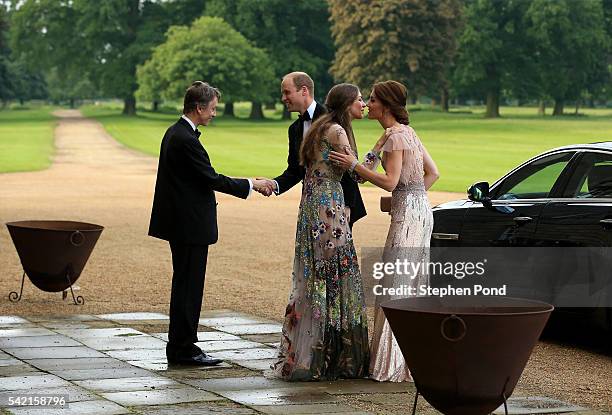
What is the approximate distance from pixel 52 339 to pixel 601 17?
87505mm

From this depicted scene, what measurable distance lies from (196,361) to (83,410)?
1.67 m

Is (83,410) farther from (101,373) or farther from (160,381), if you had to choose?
(101,373)

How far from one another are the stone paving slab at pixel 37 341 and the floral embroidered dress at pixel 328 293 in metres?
2.04

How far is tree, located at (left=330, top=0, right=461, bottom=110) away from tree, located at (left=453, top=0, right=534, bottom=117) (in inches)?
146

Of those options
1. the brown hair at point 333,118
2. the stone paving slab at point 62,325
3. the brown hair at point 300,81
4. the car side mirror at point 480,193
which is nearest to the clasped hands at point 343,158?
the brown hair at point 333,118

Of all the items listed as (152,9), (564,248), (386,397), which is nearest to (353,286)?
(386,397)

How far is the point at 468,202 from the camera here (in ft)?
33.1

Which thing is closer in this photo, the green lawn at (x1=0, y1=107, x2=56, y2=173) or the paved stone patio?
the paved stone patio

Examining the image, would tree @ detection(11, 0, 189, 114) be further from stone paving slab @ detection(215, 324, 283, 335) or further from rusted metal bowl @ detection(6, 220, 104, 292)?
stone paving slab @ detection(215, 324, 283, 335)

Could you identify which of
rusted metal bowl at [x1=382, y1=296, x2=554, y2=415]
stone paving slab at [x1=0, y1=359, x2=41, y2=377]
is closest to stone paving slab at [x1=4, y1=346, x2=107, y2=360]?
stone paving slab at [x1=0, y1=359, x2=41, y2=377]

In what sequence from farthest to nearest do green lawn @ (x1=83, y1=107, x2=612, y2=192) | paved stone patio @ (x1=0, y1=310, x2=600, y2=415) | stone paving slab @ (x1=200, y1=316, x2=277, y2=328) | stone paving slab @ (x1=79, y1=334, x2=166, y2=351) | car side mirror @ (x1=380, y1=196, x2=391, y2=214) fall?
green lawn @ (x1=83, y1=107, x2=612, y2=192), stone paving slab @ (x1=200, y1=316, x2=277, y2=328), stone paving slab @ (x1=79, y1=334, x2=166, y2=351), car side mirror @ (x1=380, y1=196, x2=391, y2=214), paved stone patio @ (x1=0, y1=310, x2=600, y2=415)

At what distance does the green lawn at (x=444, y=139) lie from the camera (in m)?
39.0

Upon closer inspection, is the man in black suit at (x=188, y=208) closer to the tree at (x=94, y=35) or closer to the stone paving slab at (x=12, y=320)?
the stone paving slab at (x=12, y=320)

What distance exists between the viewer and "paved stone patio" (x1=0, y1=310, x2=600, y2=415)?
264 inches
